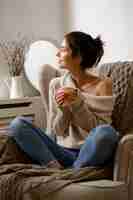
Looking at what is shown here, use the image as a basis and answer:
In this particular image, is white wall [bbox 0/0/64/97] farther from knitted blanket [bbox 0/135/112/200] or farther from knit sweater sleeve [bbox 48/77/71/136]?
knitted blanket [bbox 0/135/112/200]

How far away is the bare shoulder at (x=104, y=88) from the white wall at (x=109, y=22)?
63 centimetres

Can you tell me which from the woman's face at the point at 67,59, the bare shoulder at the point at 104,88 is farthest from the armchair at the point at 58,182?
the woman's face at the point at 67,59

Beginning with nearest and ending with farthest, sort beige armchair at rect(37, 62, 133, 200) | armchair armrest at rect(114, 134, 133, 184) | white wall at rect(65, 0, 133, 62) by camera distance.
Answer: beige armchair at rect(37, 62, 133, 200)
armchair armrest at rect(114, 134, 133, 184)
white wall at rect(65, 0, 133, 62)

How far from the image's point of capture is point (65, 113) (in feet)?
7.18

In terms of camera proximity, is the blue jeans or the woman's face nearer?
the blue jeans

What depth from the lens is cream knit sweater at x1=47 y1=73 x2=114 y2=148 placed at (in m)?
2.09

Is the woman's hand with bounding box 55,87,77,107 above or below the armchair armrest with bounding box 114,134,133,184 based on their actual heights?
above

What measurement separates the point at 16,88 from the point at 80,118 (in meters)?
1.12

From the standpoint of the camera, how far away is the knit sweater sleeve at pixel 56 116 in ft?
7.24

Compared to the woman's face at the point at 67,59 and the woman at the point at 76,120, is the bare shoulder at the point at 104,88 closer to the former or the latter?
the woman at the point at 76,120

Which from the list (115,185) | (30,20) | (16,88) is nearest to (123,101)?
(115,185)

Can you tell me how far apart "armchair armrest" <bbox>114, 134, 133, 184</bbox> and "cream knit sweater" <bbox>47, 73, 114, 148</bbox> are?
30 centimetres

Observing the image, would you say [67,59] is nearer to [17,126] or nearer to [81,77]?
[81,77]

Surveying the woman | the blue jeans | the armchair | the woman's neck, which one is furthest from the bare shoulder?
the armchair
